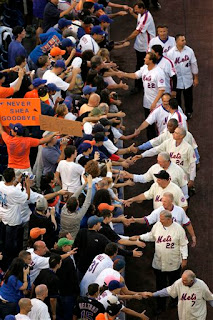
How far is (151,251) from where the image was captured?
1389cm

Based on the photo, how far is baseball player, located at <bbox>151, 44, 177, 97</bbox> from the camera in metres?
15.5

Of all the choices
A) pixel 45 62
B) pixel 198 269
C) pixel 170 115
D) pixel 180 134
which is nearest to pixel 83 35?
pixel 45 62

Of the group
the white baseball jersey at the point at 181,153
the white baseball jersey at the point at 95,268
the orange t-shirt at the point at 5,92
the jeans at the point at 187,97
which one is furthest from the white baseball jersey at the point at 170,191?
the jeans at the point at 187,97

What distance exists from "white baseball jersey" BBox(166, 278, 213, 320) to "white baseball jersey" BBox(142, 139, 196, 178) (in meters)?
2.55

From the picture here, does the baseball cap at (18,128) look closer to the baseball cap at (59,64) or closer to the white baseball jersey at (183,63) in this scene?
the baseball cap at (59,64)

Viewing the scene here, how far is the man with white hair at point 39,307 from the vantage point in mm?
10500

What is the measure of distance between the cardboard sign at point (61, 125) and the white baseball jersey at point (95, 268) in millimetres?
2136

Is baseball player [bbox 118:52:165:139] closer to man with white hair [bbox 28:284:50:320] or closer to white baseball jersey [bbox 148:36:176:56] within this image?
white baseball jersey [bbox 148:36:176:56]

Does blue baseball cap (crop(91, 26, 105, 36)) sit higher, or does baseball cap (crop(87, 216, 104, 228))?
blue baseball cap (crop(91, 26, 105, 36))

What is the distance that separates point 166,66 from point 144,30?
5.91ft

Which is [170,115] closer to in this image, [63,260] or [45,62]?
[45,62]

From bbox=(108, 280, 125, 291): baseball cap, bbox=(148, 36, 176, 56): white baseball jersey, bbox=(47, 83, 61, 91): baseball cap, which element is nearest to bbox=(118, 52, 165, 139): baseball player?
bbox=(148, 36, 176, 56): white baseball jersey

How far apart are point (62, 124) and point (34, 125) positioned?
0.86 metres

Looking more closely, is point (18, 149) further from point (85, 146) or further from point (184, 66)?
point (184, 66)
